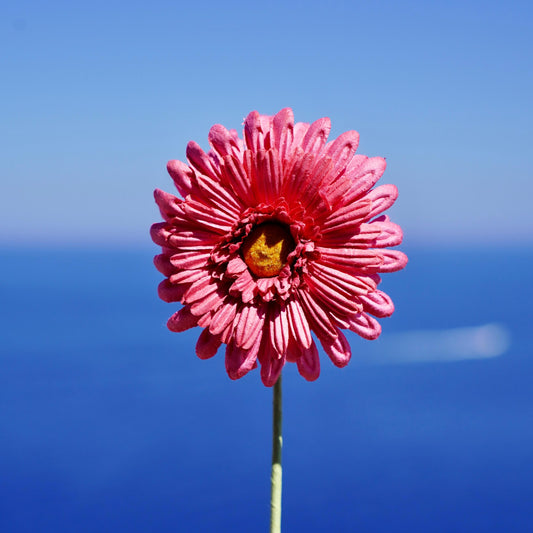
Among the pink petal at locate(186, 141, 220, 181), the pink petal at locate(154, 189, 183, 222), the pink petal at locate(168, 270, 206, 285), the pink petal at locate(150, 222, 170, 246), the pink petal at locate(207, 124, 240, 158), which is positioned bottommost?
the pink petal at locate(168, 270, 206, 285)

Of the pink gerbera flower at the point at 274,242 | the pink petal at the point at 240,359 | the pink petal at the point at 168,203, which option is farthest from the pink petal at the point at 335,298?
the pink petal at the point at 168,203

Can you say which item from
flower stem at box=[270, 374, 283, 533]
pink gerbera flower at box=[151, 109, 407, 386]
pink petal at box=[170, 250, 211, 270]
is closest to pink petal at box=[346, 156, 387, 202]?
pink gerbera flower at box=[151, 109, 407, 386]

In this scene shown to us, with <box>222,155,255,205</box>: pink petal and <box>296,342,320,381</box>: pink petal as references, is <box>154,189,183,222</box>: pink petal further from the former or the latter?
<box>296,342,320,381</box>: pink petal

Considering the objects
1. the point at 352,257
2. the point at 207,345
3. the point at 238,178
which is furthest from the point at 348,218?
the point at 207,345

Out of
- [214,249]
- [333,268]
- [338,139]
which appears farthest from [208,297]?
[338,139]

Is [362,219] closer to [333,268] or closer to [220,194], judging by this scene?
[333,268]

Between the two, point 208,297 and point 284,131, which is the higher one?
point 284,131

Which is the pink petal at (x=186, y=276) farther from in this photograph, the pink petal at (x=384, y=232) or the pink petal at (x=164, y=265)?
the pink petal at (x=384, y=232)
